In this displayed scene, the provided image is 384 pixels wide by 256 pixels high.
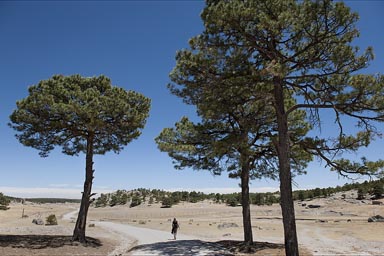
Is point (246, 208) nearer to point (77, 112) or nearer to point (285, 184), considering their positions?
point (285, 184)

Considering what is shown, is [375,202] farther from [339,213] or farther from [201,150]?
[201,150]

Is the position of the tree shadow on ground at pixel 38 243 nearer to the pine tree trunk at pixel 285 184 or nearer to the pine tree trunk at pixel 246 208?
the pine tree trunk at pixel 246 208

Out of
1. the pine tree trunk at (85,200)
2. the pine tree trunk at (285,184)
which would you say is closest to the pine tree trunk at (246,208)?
the pine tree trunk at (285,184)

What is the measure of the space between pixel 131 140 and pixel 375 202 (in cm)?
5748

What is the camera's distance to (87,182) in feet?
63.4

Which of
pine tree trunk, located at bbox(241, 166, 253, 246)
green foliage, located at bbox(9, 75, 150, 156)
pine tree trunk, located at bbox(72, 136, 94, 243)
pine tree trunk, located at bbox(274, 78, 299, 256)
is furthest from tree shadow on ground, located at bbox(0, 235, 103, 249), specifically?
pine tree trunk, located at bbox(274, 78, 299, 256)

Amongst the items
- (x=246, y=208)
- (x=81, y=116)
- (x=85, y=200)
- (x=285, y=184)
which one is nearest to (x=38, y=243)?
(x=85, y=200)

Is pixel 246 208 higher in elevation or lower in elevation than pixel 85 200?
lower

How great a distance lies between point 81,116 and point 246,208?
35.6 ft

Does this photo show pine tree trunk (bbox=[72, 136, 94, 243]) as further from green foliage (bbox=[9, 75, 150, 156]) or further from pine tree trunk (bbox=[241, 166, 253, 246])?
pine tree trunk (bbox=[241, 166, 253, 246])

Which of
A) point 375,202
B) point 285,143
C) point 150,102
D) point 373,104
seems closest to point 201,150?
point 150,102

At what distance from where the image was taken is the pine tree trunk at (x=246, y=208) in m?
17.0

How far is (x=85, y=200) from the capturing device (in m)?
19.2

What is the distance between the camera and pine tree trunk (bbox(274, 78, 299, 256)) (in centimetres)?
1106
